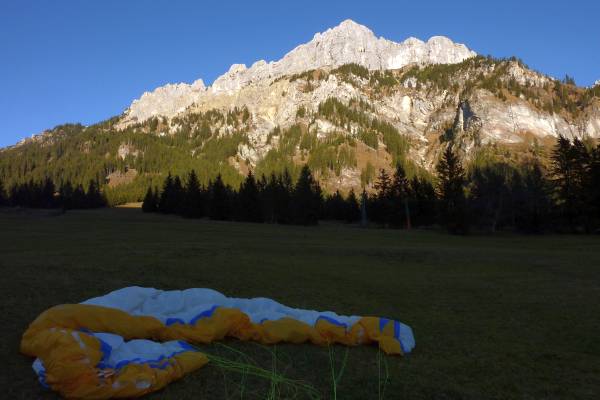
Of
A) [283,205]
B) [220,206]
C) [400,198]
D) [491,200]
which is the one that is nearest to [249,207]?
[220,206]

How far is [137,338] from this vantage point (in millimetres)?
8195

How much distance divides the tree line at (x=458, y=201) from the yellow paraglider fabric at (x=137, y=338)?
51.5 m

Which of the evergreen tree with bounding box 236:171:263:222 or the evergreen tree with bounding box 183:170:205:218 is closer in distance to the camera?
the evergreen tree with bounding box 236:171:263:222

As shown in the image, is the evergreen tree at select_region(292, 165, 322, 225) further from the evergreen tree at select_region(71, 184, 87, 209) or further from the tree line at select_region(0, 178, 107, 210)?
the tree line at select_region(0, 178, 107, 210)

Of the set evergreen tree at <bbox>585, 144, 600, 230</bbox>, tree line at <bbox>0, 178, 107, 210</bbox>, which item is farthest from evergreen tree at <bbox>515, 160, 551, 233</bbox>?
tree line at <bbox>0, 178, 107, 210</bbox>

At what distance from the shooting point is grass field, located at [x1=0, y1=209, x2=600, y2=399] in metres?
7.29

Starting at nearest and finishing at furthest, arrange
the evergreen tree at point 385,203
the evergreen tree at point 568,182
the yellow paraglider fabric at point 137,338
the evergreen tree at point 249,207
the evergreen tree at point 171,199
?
1. the yellow paraglider fabric at point 137,338
2. the evergreen tree at point 568,182
3. the evergreen tree at point 385,203
4. the evergreen tree at point 249,207
5. the evergreen tree at point 171,199

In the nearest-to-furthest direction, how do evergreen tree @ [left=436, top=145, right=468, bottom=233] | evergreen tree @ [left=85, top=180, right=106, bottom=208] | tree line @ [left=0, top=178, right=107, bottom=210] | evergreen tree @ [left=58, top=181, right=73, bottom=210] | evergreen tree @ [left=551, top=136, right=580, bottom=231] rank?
1. evergreen tree @ [left=551, top=136, right=580, bottom=231]
2. evergreen tree @ [left=436, top=145, right=468, bottom=233]
3. evergreen tree @ [left=58, top=181, right=73, bottom=210]
4. tree line @ [left=0, top=178, right=107, bottom=210]
5. evergreen tree @ [left=85, top=180, right=106, bottom=208]

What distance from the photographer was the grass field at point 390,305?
7.29 metres

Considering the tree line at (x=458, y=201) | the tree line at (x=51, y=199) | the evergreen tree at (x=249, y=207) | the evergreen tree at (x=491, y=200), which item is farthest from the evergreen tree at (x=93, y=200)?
the evergreen tree at (x=491, y=200)

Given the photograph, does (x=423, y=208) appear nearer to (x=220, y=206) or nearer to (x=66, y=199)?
(x=220, y=206)

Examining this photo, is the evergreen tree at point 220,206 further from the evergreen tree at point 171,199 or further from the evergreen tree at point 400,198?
the evergreen tree at point 400,198

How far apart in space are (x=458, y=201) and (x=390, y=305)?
46.9 meters

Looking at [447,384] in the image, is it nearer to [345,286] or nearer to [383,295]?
[383,295]
